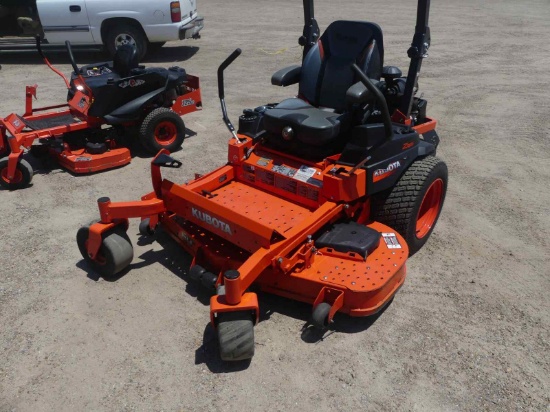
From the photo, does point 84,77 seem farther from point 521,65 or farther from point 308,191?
point 521,65

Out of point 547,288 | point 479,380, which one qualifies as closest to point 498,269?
point 547,288

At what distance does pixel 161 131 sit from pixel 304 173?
283 cm

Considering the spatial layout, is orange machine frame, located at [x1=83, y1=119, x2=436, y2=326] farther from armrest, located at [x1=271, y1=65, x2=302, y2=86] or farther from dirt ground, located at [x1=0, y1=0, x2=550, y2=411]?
armrest, located at [x1=271, y1=65, x2=302, y2=86]

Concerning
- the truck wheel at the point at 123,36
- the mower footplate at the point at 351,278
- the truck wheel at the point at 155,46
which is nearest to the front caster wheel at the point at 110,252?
the mower footplate at the point at 351,278

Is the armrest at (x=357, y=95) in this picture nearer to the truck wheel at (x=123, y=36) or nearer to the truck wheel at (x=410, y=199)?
the truck wheel at (x=410, y=199)

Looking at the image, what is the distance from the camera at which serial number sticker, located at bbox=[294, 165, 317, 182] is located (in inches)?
160

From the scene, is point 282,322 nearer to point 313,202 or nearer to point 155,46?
point 313,202

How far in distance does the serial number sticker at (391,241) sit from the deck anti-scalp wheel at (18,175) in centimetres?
376

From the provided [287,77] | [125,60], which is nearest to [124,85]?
[125,60]

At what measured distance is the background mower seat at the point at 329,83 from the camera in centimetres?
408

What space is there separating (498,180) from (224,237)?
346cm

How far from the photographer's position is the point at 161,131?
6344mm

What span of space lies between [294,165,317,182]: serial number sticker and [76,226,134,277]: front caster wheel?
1.41m

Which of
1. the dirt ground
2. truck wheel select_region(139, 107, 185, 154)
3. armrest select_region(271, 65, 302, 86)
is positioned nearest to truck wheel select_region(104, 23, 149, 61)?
truck wheel select_region(139, 107, 185, 154)
